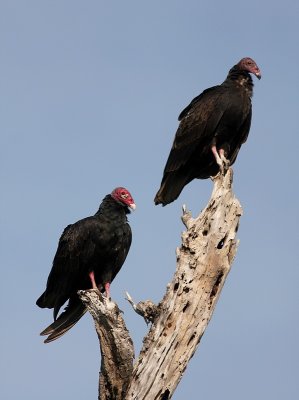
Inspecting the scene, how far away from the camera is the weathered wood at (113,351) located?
5.44 m

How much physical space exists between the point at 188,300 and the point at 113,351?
0.65 meters

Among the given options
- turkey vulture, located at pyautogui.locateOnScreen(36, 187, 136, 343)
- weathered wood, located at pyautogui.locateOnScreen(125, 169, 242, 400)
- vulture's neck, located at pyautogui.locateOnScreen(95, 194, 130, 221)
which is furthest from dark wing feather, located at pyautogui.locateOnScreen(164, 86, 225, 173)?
weathered wood, located at pyautogui.locateOnScreen(125, 169, 242, 400)

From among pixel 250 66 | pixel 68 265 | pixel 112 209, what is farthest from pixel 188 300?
pixel 250 66

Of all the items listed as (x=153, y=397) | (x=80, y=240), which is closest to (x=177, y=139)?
(x=80, y=240)

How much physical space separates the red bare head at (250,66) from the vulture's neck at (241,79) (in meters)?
0.04

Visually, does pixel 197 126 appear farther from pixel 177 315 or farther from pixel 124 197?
pixel 177 315

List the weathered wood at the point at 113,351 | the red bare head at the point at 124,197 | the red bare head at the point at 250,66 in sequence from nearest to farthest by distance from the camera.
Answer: the weathered wood at the point at 113,351 → the red bare head at the point at 124,197 → the red bare head at the point at 250,66

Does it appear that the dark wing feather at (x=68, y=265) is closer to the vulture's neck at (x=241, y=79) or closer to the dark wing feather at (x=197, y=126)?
the dark wing feather at (x=197, y=126)

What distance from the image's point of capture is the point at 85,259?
675cm

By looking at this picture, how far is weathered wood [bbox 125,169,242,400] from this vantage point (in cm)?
521

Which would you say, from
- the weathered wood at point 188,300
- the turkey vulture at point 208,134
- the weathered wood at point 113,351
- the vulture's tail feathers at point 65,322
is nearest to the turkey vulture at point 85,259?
the vulture's tail feathers at point 65,322

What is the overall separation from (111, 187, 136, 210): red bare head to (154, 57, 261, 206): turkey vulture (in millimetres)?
268

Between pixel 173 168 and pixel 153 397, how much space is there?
2490mm

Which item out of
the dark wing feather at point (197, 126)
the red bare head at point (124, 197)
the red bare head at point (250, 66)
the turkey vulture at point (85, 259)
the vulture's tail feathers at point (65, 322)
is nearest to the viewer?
the vulture's tail feathers at point (65, 322)
